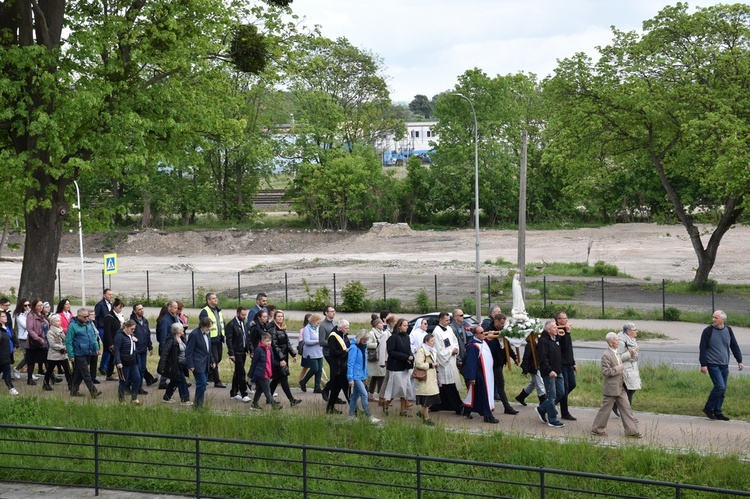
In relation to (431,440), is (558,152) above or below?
above

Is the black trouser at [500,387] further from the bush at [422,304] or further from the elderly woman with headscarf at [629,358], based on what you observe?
the bush at [422,304]

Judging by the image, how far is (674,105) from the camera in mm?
34562

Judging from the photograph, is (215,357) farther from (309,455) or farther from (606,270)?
(606,270)

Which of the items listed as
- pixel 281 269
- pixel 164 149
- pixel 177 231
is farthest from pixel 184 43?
pixel 177 231

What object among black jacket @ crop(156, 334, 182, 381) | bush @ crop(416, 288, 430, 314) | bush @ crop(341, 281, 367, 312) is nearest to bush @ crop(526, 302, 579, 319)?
bush @ crop(416, 288, 430, 314)

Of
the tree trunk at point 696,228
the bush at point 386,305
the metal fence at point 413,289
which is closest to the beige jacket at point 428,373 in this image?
the metal fence at point 413,289

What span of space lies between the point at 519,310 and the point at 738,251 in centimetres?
3869

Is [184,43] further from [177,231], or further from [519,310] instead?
[177,231]

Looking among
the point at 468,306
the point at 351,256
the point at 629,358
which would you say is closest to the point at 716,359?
the point at 629,358

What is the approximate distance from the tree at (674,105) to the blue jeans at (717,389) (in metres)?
18.0

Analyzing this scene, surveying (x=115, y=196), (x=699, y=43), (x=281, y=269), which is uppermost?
(x=699, y=43)

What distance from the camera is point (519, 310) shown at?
61.9 ft

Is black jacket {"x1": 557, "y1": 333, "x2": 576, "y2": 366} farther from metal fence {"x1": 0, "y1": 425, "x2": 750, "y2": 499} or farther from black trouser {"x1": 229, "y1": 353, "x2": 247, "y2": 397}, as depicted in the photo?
black trouser {"x1": 229, "y1": 353, "x2": 247, "y2": 397}

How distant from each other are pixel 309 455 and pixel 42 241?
13.5m
